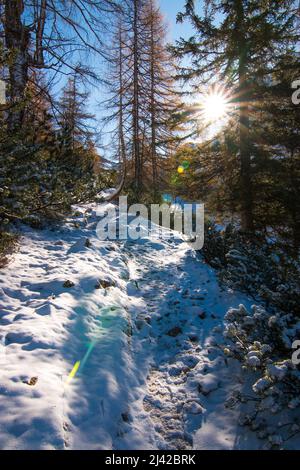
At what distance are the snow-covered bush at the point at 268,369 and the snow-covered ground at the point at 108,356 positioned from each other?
0.72 feet

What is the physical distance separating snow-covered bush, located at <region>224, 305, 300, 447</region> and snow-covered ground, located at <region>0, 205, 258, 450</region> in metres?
0.22

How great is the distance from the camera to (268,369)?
2822mm

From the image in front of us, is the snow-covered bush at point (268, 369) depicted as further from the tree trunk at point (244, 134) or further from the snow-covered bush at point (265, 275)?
the tree trunk at point (244, 134)

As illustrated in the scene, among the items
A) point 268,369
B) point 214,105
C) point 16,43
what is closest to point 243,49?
point 214,105

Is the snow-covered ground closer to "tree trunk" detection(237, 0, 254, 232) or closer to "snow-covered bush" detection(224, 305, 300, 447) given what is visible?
"snow-covered bush" detection(224, 305, 300, 447)

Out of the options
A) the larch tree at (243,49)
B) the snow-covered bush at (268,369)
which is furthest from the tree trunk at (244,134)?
the snow-covered bush at (268,369)

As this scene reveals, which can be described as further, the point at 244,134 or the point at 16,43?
the point at 244,134

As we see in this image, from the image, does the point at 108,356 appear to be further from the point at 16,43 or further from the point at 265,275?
the point at 16,43

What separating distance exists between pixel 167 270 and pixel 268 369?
161 inches

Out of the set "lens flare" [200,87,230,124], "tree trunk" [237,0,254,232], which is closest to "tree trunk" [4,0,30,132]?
"lens flare" [200,87,230,124]

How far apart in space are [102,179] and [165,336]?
193 inches

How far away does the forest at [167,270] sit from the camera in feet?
9.39

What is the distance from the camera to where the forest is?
2861 millimetres

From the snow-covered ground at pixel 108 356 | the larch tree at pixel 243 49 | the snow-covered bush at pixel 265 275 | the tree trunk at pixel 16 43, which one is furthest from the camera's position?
the larch tree at pixel 243 49
